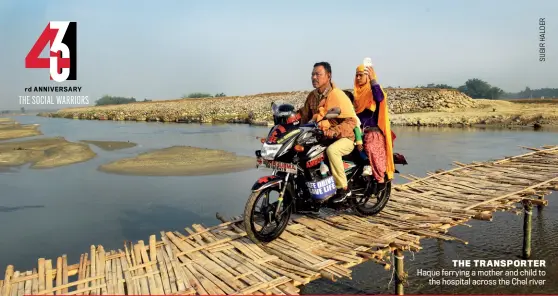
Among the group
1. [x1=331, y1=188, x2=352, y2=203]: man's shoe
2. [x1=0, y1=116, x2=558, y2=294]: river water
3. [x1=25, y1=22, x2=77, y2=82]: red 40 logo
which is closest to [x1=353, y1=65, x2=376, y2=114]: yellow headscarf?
[x1=331, y1=188, x2=352, y2=203]: man's shoe

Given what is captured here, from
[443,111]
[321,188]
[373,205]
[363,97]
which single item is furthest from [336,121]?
[443,111]

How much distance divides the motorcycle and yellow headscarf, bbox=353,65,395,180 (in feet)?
3.61

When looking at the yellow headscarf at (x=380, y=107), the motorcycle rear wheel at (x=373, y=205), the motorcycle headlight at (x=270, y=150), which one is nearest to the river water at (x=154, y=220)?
the motorcycle rear wheel at (x=373, y=205)

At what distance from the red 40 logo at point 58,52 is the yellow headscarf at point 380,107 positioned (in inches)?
600

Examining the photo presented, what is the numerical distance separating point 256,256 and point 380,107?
10.3 feet

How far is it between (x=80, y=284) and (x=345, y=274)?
306 centimetres

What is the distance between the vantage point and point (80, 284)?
14.8ft

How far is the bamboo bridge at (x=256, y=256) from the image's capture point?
4.44 m

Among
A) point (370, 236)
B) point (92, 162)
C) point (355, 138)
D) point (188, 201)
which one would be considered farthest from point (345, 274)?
point (92, 162)

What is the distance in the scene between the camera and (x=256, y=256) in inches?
201

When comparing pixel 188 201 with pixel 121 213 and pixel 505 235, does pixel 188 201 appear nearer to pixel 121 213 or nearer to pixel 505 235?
pixel 121 213

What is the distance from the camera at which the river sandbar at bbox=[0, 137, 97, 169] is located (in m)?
19.5

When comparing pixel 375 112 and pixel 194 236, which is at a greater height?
pixel 375 112

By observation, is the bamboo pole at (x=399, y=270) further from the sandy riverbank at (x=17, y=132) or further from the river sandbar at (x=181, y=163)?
the sandy riverbank at (x=17, y=132)
